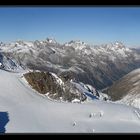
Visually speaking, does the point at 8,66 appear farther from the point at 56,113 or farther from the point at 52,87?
the point at 56,113

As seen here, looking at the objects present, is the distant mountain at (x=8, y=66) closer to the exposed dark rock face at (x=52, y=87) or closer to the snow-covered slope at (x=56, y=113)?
the exposed dark rock face at (x=52, y=87)

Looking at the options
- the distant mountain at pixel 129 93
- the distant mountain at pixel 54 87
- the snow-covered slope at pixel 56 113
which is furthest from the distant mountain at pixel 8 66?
the distant mountain at pixel 129 93

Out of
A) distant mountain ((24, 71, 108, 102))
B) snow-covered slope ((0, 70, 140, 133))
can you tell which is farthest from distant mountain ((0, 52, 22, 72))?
snow-covered slope ((0, 70, 140, 133))

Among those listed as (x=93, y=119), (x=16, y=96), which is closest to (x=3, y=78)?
(x=16, y=96)

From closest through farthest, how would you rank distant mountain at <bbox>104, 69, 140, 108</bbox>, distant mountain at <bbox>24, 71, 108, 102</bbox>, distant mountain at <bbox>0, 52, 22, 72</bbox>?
distant mountain at <bbox>24, 71, 108, 102</bbox>
distant mountain at <bbox>0, 52, 22, 72</bbox>
distant mountain at <bbox>104, 69, 140, 108</bbox>

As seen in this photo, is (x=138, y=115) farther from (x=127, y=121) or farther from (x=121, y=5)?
(x=121, y=5)

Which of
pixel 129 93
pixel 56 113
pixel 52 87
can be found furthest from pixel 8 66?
pixel 129 93

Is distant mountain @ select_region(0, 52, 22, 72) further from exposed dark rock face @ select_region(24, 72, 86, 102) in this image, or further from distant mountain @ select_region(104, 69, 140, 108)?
distant mountain @ select_region(104, 69, 140, 108)
